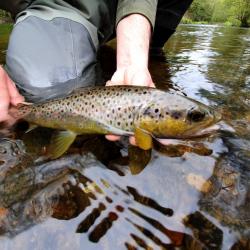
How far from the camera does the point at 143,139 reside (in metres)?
1.68

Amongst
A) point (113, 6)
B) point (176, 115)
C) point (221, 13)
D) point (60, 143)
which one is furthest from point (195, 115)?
point (221, 13)

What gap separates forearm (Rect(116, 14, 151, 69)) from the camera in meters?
2.16

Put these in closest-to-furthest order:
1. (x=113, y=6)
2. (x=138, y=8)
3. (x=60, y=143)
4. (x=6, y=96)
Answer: (x=60, y=143)
(x=6, y=96)
(x=138, y=8)
(x=113, y=6)

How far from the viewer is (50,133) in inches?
81.3

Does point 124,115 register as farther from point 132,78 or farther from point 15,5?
point 15,5

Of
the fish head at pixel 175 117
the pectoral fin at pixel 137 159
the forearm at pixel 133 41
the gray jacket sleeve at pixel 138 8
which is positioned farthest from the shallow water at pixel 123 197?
the gray jacket sleeve at pixel 138 8

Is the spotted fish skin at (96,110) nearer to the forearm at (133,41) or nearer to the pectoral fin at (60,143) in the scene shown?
the pectoral fin at (60,143)

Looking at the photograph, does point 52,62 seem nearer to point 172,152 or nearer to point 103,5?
point 103,5

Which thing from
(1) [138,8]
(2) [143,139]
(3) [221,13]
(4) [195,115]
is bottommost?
(3) [221,13]

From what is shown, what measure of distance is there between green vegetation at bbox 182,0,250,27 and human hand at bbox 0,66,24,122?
2969cm

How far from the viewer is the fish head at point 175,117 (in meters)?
1.68

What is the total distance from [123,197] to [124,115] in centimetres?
44

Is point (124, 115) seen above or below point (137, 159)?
above

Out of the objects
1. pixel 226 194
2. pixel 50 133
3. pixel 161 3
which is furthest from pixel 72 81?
pixel 161 3
